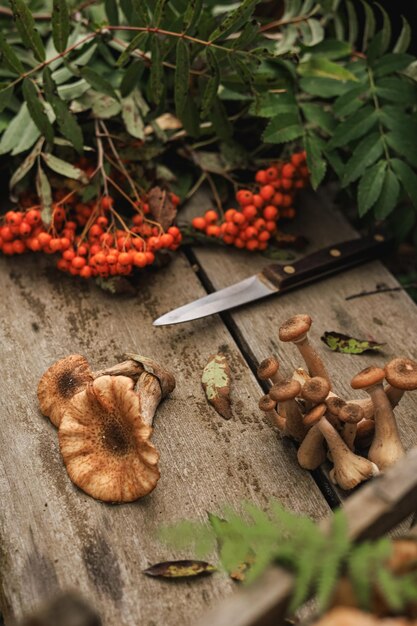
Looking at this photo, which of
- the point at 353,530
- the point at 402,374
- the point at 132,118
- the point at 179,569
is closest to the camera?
the point at 353,530

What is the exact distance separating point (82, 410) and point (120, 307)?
0.63m

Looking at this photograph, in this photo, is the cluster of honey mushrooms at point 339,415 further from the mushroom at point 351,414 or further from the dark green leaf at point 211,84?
the dark green leaf at point 211,84

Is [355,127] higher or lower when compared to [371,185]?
higher

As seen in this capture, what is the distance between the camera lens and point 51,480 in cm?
186

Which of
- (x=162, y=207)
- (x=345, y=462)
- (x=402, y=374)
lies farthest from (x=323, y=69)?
(x=345, y=462)

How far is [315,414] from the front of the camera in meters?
1.76

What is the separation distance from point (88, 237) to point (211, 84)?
678 mm

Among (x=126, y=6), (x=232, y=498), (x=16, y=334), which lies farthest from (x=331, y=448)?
(x=126, y=6)

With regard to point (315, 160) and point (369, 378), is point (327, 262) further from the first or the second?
point (369, 378)

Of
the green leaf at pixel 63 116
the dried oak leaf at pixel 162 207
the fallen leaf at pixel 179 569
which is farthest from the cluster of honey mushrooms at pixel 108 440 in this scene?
the green leaf at pixel 63 116

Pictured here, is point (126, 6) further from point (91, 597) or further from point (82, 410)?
point (91, 597)

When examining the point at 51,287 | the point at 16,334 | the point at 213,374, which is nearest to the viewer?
the point at 213,374

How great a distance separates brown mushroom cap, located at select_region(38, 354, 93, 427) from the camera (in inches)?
77.7

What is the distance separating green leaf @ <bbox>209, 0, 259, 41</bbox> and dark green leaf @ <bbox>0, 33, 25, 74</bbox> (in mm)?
644
